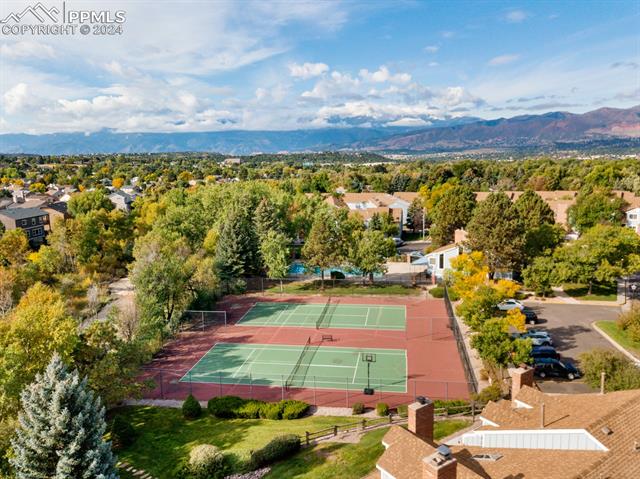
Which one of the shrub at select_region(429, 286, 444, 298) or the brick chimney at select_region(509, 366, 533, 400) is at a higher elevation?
the brick chimney at select_region(509, 366, 533, 400)

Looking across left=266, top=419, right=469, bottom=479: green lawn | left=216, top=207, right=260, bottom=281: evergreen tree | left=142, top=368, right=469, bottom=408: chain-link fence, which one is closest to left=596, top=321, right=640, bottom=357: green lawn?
left=142, top=368, right=469, bottom=408: chain-link fence

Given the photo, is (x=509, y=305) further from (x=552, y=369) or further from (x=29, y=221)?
(x=29, y=221)

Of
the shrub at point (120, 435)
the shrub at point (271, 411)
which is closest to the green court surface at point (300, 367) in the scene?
the shrub at point (271, 411)

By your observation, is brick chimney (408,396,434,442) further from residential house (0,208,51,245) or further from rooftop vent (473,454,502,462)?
residential house (0,208,51,245)

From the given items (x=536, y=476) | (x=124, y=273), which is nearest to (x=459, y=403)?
(x=536, y=476)

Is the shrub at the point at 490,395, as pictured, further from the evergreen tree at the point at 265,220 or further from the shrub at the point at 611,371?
the evergreen tree at the point at 265,220

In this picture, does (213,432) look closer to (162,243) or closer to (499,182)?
(162,243)
